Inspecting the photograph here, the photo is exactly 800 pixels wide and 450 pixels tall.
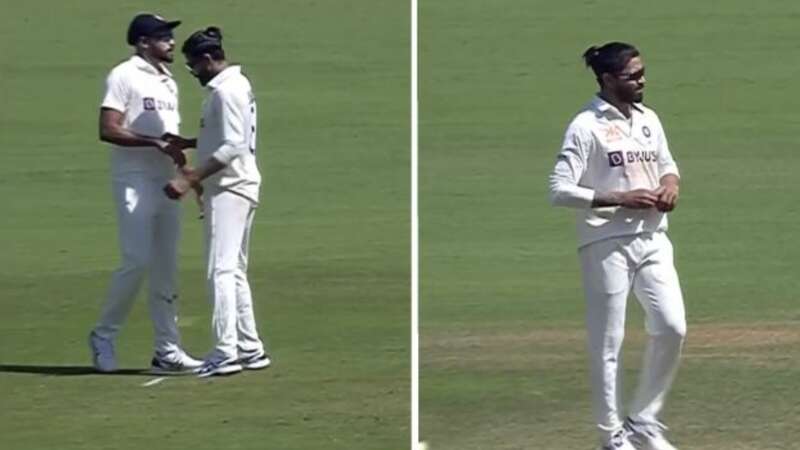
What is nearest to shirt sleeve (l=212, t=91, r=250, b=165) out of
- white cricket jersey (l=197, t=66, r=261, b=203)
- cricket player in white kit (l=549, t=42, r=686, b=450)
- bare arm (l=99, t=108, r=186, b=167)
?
white cricket jersey (l=197, t=66, r=261, b=203)

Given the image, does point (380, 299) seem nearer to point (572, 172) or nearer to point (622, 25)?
point (572, 172)

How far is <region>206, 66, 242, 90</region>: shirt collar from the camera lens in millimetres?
12609

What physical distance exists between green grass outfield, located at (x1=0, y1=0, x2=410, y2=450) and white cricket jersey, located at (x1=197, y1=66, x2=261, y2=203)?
1194mm

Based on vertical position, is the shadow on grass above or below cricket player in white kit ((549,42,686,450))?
below

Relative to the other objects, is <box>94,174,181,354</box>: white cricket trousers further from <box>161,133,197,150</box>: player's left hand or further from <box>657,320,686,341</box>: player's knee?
<box>657,320,686,341</box>: player's knee

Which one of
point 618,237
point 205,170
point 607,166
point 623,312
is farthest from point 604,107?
point 205,170

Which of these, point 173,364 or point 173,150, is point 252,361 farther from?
point 173,150

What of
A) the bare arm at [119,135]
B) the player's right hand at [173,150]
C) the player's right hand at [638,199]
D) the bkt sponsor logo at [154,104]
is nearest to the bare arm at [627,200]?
the player's right hand at [638,199]

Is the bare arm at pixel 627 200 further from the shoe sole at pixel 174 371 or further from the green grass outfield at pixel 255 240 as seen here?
the shoe sole at pixel 174 371

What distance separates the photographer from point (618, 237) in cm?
1044

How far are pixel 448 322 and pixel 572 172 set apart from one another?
416 centimetres

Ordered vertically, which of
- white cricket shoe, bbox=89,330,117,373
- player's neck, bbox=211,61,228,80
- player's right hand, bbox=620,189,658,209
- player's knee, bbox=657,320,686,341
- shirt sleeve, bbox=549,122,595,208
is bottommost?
white cricket shoe, bbox=89,330,117,373

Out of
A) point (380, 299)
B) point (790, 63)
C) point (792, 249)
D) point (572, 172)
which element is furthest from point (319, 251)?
point (790, 63)

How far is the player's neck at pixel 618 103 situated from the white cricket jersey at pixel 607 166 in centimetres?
2
